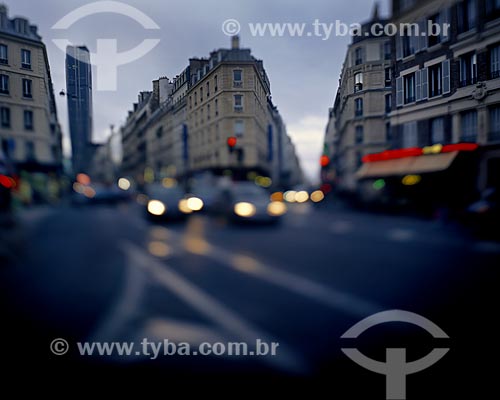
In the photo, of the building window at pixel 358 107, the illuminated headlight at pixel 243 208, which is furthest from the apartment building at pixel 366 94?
the illuminated headlight at pixel 243 208

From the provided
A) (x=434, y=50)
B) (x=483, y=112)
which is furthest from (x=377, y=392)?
(x=434, y=50)

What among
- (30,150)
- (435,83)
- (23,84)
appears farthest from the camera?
(30,150)

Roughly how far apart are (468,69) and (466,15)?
18 centimetres

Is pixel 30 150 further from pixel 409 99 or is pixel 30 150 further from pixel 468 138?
pixel 468 138

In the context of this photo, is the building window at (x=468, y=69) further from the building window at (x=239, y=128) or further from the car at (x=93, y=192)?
the car at (x=93, y=192)

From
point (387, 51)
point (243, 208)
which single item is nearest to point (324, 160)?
point (387, 51)

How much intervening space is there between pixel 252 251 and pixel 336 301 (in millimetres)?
53583

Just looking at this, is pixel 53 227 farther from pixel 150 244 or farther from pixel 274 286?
pixel 274 286

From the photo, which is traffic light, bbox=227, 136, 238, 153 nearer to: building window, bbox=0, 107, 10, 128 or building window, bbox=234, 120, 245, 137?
building window, bbox=234, 120, 245, 137

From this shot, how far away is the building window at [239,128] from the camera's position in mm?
1477

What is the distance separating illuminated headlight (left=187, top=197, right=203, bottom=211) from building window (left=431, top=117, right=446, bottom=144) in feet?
5.07

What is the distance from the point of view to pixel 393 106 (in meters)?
1.33

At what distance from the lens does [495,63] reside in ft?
4.07

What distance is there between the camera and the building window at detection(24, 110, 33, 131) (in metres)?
1.44
